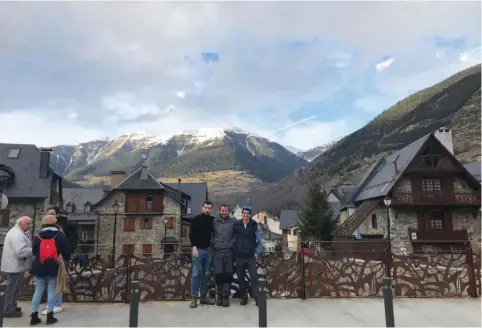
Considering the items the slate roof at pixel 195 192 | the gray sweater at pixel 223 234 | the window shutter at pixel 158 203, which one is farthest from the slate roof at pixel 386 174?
the gray sweater at pixel 223 234

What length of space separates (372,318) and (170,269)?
4096 mm

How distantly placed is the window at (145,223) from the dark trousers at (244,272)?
89.1ft

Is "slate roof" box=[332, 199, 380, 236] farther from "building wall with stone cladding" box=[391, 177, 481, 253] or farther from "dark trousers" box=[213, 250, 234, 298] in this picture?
"dark trousers" box=[213, 250, 234, 298]

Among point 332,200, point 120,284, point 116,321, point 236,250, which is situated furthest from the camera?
point 332,200

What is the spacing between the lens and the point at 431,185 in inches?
1091

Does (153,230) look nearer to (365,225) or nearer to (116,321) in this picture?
(365,225)

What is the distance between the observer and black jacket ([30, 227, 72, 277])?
608cm

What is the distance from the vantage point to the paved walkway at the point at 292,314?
619 centimetres

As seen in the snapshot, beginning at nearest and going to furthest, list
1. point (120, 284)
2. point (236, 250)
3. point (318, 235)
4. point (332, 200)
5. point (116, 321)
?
point (116, 321)
point (236, 250)
point (120, 284)
point (318, 235)
point (332, 200)

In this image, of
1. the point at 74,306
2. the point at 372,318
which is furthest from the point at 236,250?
the point at 74,306

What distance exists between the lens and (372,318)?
651 cm

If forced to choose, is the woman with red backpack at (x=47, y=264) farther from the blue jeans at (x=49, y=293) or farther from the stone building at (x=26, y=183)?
the stone building at (x=26, y=183)

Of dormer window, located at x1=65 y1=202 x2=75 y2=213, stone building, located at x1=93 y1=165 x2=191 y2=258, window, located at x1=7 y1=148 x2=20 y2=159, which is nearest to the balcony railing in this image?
stone building, located at x1=93 y1=165 x2=191 y2=258

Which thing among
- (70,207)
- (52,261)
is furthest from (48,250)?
(70,207)
